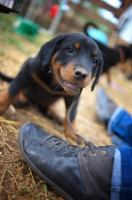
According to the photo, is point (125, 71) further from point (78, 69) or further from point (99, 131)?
point (78, 69)

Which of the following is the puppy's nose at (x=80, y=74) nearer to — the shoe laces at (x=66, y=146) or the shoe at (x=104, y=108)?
the shoe laces at (x=66, y=146)

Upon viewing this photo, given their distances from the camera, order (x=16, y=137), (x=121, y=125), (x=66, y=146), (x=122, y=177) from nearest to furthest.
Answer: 1. (x=122, y=177)
2. (x=66, y=146)
3. (x=16, y=137)
4. (x=121, y=125)

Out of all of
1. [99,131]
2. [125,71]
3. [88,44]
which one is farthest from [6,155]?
[125,71]

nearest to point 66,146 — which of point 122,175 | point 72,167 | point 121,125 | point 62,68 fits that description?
point 72,167

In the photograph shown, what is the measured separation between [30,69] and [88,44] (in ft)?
2.14

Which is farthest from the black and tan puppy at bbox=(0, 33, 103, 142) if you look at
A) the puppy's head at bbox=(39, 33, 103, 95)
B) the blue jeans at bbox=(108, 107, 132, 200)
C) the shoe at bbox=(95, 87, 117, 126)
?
the shoe at bbox=(95, 87, 117, 126)

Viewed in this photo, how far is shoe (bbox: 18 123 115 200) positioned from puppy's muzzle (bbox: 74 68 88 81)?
563 millimetres

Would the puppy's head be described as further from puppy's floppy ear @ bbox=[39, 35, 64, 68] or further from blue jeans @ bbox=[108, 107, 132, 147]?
blue jeans @ bbox=[108, 107, 132, 147]

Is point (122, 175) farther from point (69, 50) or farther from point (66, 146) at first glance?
point (69, 50)

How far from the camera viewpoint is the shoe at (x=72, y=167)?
4.67 feet

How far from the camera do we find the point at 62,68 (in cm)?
206

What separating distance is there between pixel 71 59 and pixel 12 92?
0.70 m

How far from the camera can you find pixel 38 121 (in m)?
2.60

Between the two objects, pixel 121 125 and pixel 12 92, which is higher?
pixel 12 92
